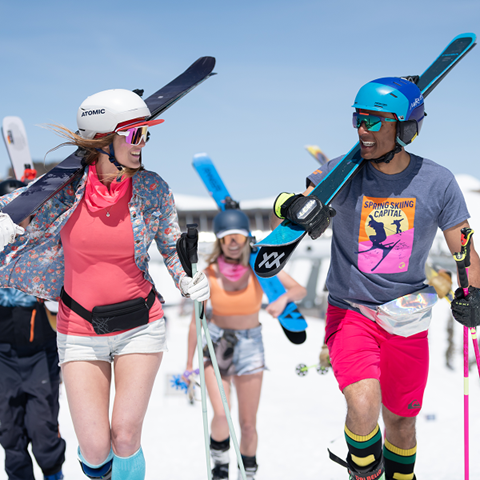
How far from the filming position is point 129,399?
9.81 ft

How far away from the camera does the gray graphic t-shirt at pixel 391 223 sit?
3119 millimetres

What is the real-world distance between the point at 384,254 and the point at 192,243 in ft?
3.70

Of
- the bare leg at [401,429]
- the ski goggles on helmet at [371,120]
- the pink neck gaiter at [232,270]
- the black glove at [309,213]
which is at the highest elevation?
the ski goggles on helmet at [371,120]

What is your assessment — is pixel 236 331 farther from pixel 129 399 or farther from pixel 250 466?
pixel 129 399

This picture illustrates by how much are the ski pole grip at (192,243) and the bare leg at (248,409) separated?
6.18 ft

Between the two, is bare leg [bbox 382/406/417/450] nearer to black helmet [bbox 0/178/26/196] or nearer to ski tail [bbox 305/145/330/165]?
black helmet [bbox 0/178/26/196]

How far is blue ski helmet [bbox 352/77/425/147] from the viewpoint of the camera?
3068 millimetres

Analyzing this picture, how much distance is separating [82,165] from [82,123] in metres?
0.24

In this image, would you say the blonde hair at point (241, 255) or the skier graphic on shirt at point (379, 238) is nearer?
the skier graphic on shirt at point (379, 238)

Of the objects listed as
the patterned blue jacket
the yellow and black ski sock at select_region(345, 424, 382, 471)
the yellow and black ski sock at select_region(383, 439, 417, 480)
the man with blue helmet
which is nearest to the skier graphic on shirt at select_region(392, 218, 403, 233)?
the man with blue helmet

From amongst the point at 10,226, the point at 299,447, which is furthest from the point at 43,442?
the point at 299,447

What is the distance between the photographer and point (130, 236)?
3.05 metres

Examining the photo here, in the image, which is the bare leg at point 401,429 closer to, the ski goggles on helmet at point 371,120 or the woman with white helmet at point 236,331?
the woman with white helmet at point 236,331

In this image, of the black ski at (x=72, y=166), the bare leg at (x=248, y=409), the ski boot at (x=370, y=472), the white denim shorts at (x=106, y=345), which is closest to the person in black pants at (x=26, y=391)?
the white denim shorts at (x=106, y=345)
